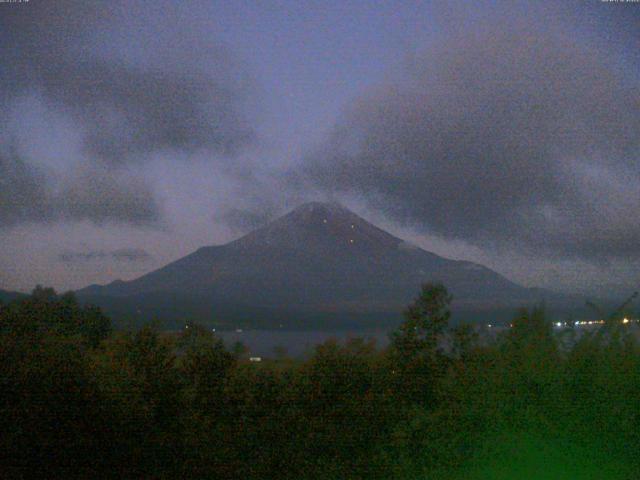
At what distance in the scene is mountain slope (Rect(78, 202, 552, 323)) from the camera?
16125mm

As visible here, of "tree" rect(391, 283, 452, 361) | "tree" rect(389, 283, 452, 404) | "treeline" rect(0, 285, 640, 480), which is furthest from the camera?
"tree" rect(391, 283, 452, 361)

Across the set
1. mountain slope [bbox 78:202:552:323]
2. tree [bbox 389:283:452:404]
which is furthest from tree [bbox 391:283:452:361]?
mountain slope [bbox 78:202:552:323]

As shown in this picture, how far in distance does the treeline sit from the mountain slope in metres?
6.60

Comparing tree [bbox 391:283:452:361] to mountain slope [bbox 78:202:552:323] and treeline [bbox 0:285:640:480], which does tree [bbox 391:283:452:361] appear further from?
mountain slope [bbox 78:202:552:323]

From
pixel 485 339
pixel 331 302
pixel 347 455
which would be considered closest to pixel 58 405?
pixel 347 455

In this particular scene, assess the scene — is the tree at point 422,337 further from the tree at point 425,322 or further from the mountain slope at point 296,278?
the mountain slope at point 296,278

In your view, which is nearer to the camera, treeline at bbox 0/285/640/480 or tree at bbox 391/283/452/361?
treeline at bbox 0/285/640/480

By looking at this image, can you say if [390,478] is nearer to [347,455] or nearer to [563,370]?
[347,455]

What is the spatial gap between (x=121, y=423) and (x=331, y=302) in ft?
38.8

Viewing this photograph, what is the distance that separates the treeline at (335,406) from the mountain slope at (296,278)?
660cm

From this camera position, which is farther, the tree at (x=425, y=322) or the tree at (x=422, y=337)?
the tree at (x=425, y=322)

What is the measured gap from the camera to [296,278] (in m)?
19.3

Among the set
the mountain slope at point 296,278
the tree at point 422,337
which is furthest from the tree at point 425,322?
the mountain slope at point 296,278

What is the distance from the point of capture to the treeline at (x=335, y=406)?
5.38 meters
